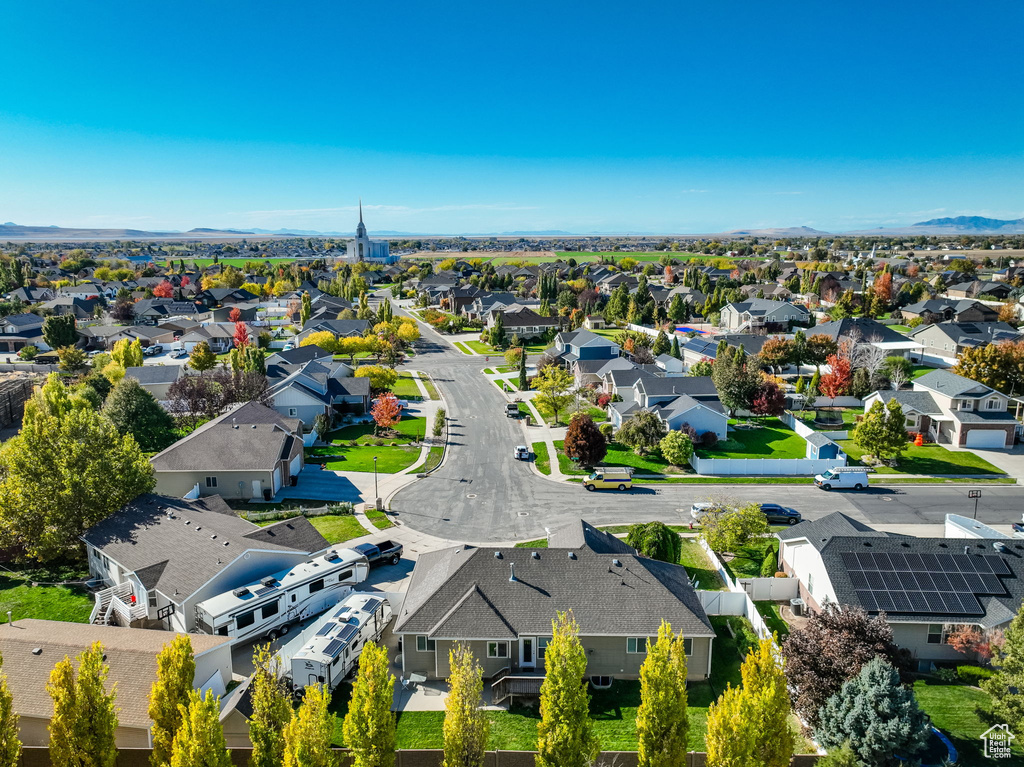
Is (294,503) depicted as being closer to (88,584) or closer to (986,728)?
(88,584)

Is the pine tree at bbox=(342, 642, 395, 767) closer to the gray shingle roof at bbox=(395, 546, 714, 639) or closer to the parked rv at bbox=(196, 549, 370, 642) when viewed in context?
the gray shingle roof at bbox=(395, 546, 714, 639)

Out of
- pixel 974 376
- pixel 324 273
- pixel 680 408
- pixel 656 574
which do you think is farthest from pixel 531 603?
pixel 324 273

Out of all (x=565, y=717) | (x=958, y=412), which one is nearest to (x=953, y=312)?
(x=958, y=412)

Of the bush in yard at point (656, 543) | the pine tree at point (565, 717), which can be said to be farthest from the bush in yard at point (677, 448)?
the pine tree at point (565, 717)

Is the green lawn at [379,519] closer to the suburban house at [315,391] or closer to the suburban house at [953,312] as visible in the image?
the suburban house at [315,391]

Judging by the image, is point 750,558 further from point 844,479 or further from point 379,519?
point 379,519

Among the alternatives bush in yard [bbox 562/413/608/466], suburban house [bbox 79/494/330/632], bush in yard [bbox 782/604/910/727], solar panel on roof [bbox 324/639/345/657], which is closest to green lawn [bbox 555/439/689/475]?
bush in yard [bbox 562/413/608/466]
